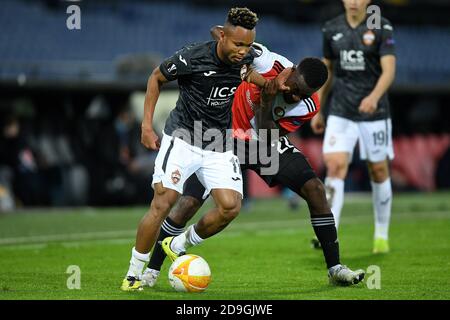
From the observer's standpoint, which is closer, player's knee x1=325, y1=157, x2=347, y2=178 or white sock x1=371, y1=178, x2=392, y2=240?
player's knee x1=325, y1=157, x2=347, y2=178

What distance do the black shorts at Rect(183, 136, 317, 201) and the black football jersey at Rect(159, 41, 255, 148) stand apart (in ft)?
2.02

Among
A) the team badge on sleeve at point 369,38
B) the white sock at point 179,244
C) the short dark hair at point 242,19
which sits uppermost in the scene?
the short dark hair at point 242,19

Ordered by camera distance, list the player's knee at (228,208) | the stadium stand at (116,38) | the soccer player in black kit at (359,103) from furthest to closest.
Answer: the stadium stand at (116,38) → the soccer player in black kit at (359,103) → the player's knee at (228,208)

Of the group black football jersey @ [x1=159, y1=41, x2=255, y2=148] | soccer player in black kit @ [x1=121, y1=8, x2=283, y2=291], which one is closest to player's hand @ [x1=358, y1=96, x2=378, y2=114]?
soccer player in black kit @ [x1=121, y1=8, x2=283, y2=291]

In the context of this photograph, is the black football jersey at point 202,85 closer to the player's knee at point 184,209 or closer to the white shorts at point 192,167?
the white shorts at point 192,167

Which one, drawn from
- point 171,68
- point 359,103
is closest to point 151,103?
point 171,68

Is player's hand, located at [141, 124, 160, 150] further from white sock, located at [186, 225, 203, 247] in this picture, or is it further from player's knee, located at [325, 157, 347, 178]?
player's knee, located at [325, 157, 347, 178]

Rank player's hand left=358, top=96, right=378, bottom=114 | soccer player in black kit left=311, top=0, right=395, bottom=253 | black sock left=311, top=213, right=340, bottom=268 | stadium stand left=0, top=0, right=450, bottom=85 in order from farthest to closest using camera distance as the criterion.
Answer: stadium stand left=0, top=0, right=450, bottom=85 < soccer player in black kit left=311, top=0, right=395, bottom=253 < player's hand left=358, top=96, right=378, bottom=114 < black sock left=311, top=213, right=340, bottom=268

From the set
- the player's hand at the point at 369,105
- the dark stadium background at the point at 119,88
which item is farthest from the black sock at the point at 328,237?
the dark stadium background at the point at 119,88

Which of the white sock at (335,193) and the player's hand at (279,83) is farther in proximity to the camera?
the white sock at (335,193)

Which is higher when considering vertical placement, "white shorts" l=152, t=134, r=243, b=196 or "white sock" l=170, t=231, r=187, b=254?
"white shorts" l=152, t=134, r=243, b=196

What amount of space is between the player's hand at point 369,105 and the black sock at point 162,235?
3109mm

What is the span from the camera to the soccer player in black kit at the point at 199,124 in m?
7.78

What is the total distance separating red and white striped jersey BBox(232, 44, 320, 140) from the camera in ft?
27.7
